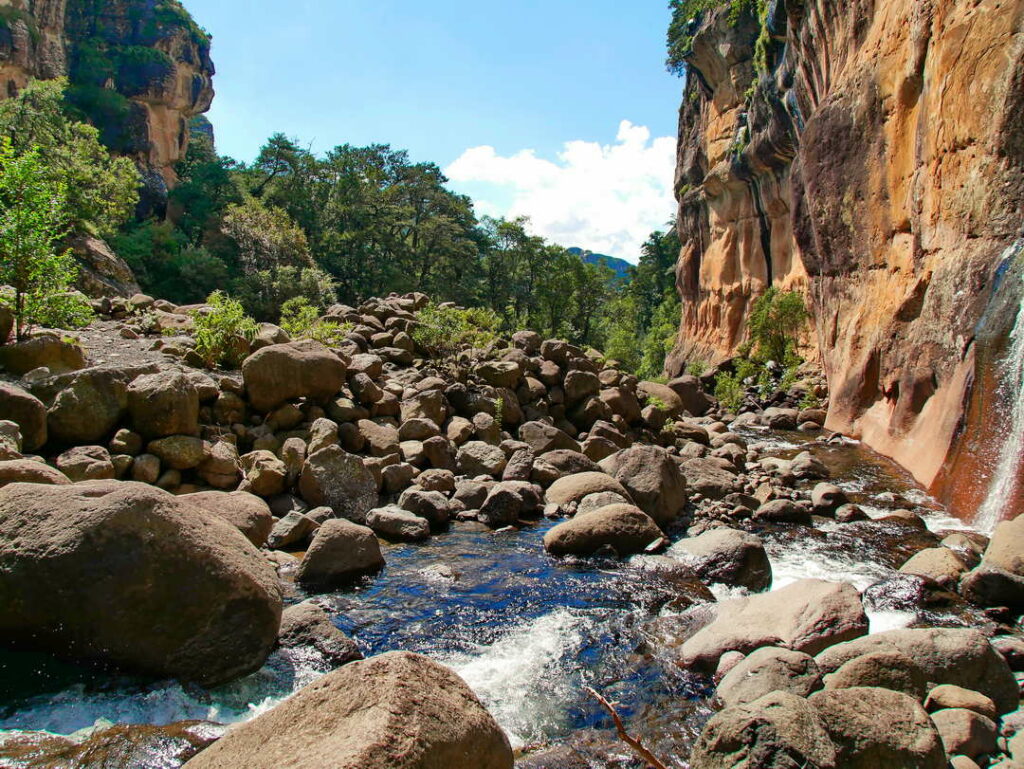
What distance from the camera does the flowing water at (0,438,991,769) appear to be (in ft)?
14.3

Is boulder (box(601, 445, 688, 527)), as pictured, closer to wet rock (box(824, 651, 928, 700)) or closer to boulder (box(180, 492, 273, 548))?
wet rock (box(824, 651, 928, 700))

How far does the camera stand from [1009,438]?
31.6 ft

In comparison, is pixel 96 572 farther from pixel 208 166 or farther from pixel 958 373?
Result: pixel 208 166

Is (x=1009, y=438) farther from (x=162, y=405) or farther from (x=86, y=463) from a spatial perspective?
(x=86, y=463)

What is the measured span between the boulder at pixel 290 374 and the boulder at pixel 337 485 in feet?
6.35

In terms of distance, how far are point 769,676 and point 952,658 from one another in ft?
4.54

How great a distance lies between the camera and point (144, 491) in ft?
15.9

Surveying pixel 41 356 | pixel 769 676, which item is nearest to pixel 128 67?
pixel 41 356

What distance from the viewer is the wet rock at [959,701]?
437cm

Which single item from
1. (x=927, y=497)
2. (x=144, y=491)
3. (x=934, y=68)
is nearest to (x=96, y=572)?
(x=144, y=491)

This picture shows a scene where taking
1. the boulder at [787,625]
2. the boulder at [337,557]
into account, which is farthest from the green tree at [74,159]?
the boulder at [787,625]

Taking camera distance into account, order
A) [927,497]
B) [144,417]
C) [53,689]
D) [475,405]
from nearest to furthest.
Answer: [53,689] < [144,417] < [927,497] < [475,405]

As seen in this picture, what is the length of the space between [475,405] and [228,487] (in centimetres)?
559

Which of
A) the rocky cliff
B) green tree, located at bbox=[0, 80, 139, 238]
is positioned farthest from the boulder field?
the rocky cliff
